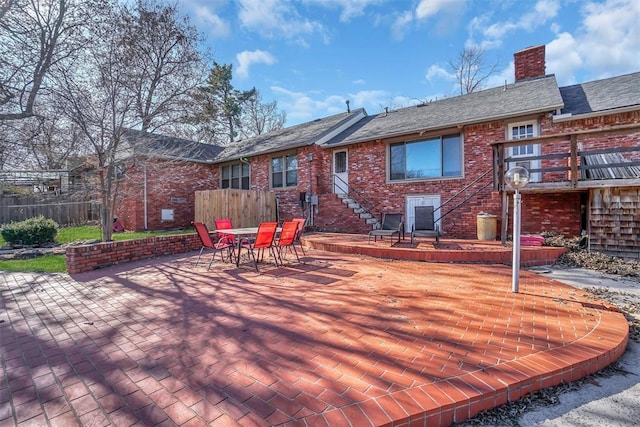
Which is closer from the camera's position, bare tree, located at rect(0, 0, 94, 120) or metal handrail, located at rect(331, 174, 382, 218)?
bare tree, located at rect(0, 0, 94, 120)

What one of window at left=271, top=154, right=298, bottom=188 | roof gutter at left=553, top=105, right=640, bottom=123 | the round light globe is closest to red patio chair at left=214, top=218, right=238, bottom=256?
the round light globe

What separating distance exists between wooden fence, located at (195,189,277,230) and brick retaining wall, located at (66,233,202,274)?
10.9ft

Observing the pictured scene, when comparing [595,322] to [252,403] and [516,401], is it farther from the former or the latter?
[252,403]

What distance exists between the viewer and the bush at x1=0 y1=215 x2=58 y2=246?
30.2ft

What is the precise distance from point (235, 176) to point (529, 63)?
14.0m

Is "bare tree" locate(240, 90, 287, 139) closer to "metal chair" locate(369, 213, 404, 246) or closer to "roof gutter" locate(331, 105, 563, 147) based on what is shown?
"roof gutter" locate(331, 105, 563, 147)

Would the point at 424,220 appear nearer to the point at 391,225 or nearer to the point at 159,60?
the point at 391,225

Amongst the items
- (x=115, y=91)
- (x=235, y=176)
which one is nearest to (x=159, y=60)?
(x=115, y=91)

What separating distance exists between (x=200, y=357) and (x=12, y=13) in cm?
910

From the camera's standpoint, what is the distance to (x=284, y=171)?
14.2 meters

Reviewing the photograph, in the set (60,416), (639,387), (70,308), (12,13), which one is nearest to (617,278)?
(639,387)

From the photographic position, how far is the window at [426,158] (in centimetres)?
1009

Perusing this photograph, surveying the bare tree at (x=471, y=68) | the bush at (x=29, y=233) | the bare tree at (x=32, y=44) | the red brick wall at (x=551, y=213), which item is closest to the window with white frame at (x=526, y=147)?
the red brick wall at (x=551, y=213)

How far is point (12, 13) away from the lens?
22.1 ft
